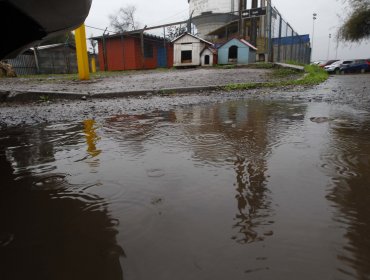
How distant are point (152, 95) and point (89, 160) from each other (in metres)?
4.34

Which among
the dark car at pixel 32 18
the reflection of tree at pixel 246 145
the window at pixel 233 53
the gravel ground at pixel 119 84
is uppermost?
the window at pixel 233 53

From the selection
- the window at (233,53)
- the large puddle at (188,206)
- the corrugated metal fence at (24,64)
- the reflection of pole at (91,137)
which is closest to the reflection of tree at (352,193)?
the large puddle at (188,206)

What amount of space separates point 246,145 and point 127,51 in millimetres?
23693

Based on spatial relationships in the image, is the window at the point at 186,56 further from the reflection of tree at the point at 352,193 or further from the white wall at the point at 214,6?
the reflection of tree at the point at 352,193

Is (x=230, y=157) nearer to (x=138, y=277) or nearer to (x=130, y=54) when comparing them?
(x=138, y=277)

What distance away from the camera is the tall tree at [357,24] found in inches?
851

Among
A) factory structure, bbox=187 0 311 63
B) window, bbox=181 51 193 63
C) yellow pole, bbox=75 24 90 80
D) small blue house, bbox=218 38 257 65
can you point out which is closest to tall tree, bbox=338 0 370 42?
factory structure, bbox=187 0 311 63

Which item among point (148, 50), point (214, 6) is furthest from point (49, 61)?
point (214, 6)

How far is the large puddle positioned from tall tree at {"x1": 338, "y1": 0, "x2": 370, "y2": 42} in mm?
24508

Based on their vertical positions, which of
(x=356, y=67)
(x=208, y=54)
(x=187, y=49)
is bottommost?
(x=356, y=67)

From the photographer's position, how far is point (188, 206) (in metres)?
1.29

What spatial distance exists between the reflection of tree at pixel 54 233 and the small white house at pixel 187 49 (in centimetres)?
2199

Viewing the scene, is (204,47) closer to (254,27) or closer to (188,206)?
(254,27)

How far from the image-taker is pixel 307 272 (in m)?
0.89
